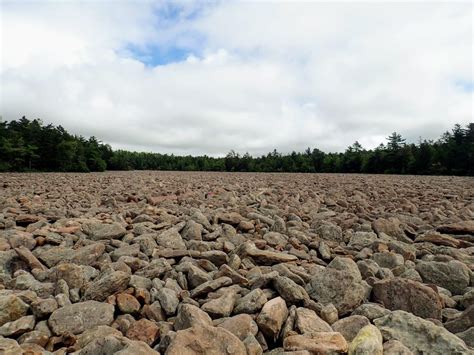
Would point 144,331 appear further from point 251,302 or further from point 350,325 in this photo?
point 350,325

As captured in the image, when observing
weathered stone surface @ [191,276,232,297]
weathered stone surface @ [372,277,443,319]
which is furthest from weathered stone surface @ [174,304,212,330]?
weathered stone surface @ [372,277,443,319]

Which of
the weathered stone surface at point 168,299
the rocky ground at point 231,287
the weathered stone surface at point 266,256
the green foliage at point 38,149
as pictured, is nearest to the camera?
the rocky ground at point 231,287

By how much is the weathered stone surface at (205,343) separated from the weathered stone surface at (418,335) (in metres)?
1.16

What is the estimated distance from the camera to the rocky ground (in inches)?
104

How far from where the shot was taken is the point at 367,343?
2.48 meters

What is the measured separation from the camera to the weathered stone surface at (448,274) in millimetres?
3771

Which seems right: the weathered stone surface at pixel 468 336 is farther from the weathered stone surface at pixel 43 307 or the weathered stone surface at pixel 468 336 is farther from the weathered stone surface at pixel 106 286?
the weathered stone surface at pixel 43 307

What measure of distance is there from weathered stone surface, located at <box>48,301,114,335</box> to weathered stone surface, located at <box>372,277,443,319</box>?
247 cm

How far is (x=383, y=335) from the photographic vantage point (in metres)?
2.73

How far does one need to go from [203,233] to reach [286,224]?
1565mm

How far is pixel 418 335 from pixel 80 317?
2700 mm

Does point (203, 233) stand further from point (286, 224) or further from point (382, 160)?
point (382, 160)

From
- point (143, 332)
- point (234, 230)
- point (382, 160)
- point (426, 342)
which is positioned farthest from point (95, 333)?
point (382, 160)

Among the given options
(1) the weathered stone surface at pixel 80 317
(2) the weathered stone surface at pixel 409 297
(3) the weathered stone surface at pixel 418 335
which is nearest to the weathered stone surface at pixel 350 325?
(3) the weathered stone surface at pixel 418 335
